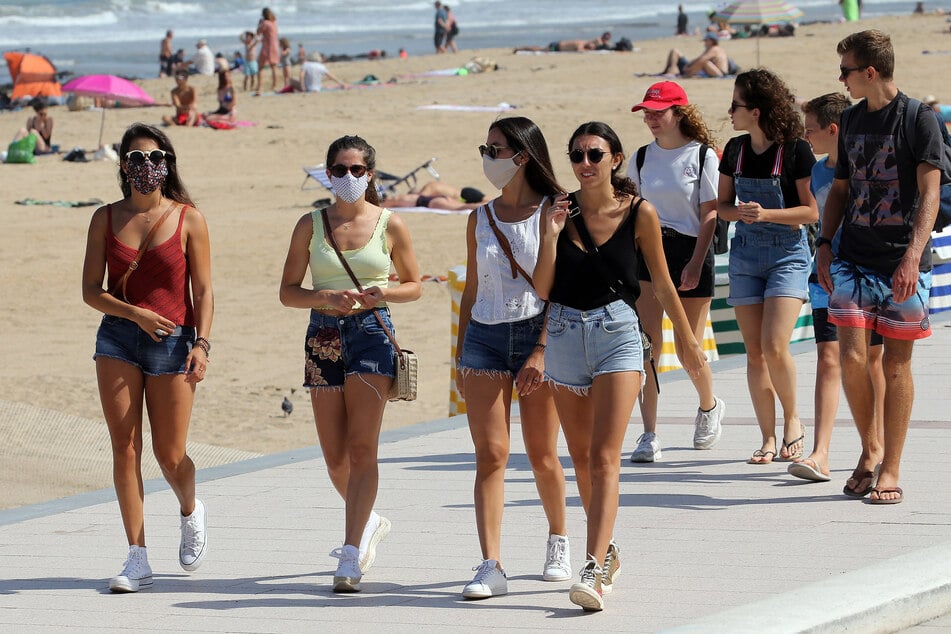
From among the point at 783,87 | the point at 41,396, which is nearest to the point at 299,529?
the point at 783,87

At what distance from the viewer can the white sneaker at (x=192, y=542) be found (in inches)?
235

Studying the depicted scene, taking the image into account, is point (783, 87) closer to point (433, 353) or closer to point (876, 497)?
point (876, 497)

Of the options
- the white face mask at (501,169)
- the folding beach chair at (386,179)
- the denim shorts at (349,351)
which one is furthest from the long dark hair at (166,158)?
the folding beach chair at (386,179)

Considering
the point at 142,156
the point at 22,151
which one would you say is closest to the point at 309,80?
the point at 22,151

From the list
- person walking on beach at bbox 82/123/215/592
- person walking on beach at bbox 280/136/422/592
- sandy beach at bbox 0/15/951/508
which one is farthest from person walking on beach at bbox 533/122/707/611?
sandy beach at bbox 0/15/951/508

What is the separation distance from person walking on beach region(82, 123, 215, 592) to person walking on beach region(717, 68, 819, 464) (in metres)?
2.66

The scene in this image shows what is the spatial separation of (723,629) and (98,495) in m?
4.12

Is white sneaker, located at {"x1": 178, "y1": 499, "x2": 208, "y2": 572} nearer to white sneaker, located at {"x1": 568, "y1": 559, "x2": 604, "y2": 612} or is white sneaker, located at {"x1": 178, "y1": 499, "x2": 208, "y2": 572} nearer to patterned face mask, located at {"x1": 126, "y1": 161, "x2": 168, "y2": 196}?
patterned face mask, located at {"x1": 126, "y1": 161, "x2": 168, "y2": 196}

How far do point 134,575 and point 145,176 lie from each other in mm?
1543

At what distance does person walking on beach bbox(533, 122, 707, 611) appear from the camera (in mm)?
5277

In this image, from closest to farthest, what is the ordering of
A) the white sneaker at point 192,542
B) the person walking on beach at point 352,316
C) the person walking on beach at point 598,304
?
the person walking on beach at point 598,304, the person walking on beach at point 352,316, the white sneaker at point 192,542

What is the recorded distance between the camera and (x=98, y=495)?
7672 millimetres

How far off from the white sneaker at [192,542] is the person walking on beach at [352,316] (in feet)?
2.00

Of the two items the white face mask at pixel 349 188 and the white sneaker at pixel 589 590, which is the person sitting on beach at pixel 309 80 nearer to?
the white face mask at pixel 349 188
